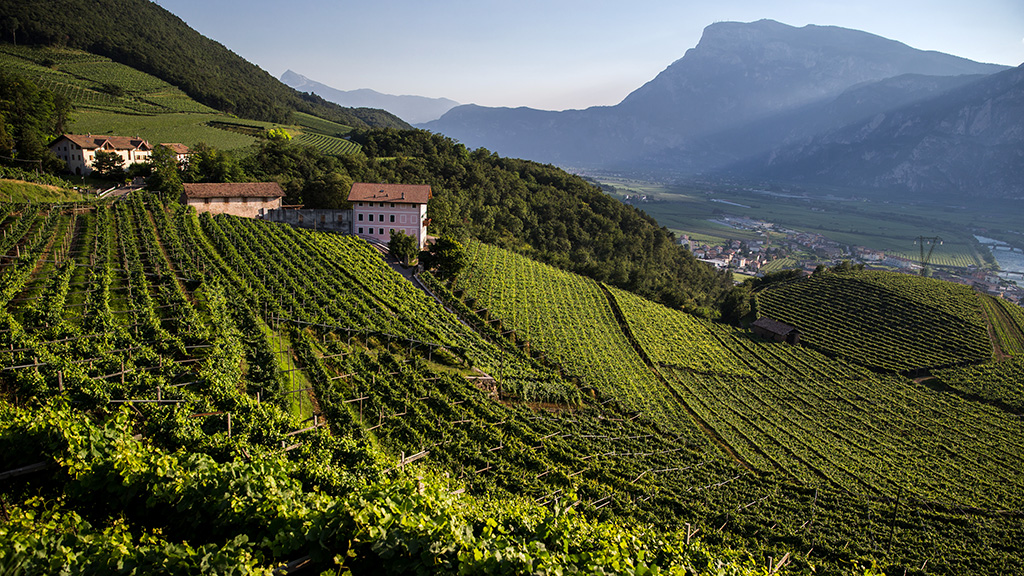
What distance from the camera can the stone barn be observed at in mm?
62812

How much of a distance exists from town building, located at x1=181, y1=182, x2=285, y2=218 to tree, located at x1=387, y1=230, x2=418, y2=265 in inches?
667

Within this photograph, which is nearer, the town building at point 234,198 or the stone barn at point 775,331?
the town building at point 234,198

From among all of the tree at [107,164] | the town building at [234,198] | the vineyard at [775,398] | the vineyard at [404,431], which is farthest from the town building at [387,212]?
the tree at [107,164]

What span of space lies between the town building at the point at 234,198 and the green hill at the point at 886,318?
6797cm

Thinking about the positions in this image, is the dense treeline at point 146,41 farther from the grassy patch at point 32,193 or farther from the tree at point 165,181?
the grassy patch at point 32,193

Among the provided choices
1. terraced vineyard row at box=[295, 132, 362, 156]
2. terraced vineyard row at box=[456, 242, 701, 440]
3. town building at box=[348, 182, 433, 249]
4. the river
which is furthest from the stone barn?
the river

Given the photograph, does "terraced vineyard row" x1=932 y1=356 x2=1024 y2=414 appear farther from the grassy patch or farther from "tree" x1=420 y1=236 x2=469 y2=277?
the grassy patch

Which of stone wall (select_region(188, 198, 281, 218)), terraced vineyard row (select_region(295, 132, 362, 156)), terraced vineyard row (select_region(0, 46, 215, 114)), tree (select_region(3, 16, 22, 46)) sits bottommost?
stone wall (select_region(188, 198, 281, 218))

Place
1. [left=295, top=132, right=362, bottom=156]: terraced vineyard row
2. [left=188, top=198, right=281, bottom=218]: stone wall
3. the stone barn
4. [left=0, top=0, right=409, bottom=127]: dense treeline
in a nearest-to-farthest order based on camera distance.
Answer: [left=188, top=198, right=281, bottom=218]: stone wall → the stone barn → [left=295, top=132, right=362, bottom=156]: terraced vineyard row → [left=0, top=0, right=409, bottom=127]: dense treeline

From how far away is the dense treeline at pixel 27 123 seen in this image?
47.8 meters

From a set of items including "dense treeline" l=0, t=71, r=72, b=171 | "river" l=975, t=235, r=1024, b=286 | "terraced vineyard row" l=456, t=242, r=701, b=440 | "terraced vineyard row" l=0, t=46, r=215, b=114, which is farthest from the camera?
"river" l=975, t=235, r=1024, b=286

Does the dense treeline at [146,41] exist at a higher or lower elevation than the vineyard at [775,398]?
higher

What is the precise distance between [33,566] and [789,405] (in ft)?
162

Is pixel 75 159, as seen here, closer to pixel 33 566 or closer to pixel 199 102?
pixel 199 102
